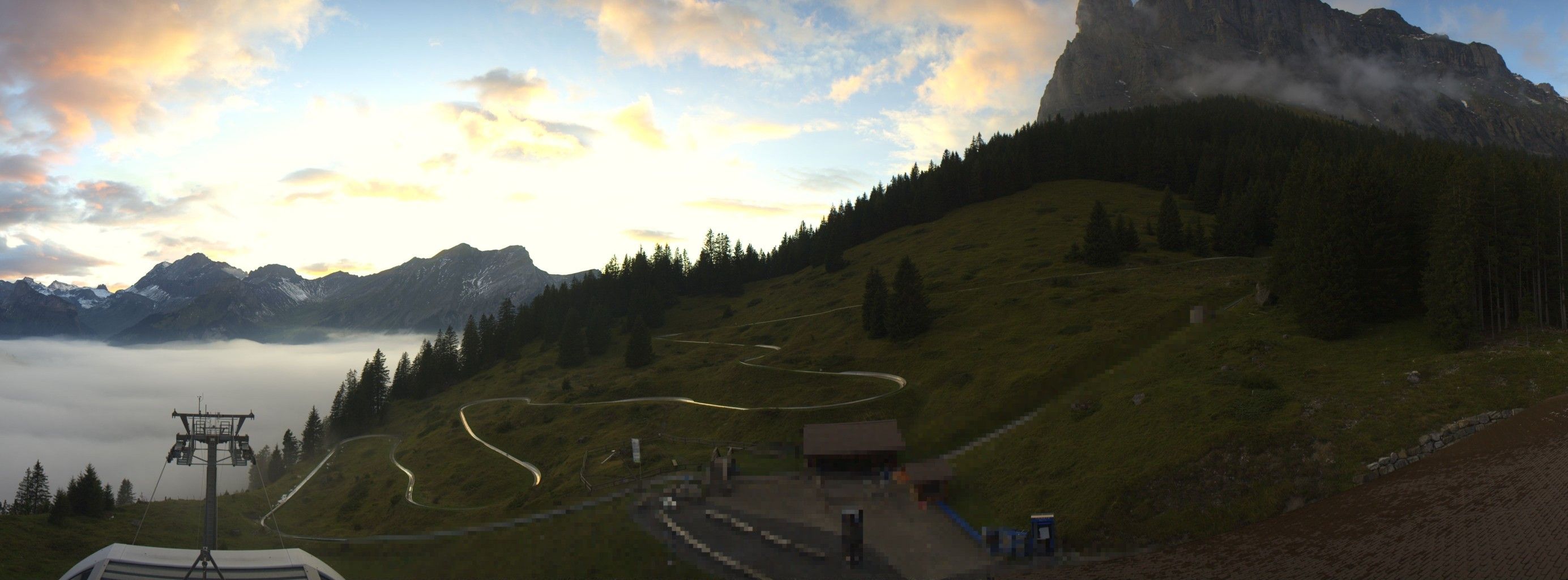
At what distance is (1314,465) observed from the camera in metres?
36.8

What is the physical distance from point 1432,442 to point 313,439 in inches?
6128

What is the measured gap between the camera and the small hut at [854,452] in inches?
2010

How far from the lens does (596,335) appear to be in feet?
438

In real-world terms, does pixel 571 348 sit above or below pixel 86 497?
above

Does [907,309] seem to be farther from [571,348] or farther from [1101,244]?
[571,348]

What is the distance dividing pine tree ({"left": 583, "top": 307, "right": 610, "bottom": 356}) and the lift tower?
3812 inches

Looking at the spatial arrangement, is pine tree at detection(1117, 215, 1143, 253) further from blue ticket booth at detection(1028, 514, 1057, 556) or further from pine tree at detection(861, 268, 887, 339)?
blue ticket booth at detection(1028, 514, 1057, 556)

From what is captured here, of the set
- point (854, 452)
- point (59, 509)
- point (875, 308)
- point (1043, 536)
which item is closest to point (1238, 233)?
point (875, 308)

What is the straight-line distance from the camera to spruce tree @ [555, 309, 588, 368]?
128250 millimetres

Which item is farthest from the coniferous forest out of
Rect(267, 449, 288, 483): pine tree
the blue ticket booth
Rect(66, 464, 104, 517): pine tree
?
Rect(66, 464, 104, 517): pine tree

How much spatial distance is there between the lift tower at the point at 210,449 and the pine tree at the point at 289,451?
11681 centimetres

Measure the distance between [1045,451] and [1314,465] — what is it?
14.8 meters

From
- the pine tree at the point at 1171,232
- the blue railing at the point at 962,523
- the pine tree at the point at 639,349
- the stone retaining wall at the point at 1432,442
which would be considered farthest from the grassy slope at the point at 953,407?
the pine tree at the point at 1171,232

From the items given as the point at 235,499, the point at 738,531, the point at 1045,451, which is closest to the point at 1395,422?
the point at 1045,451
